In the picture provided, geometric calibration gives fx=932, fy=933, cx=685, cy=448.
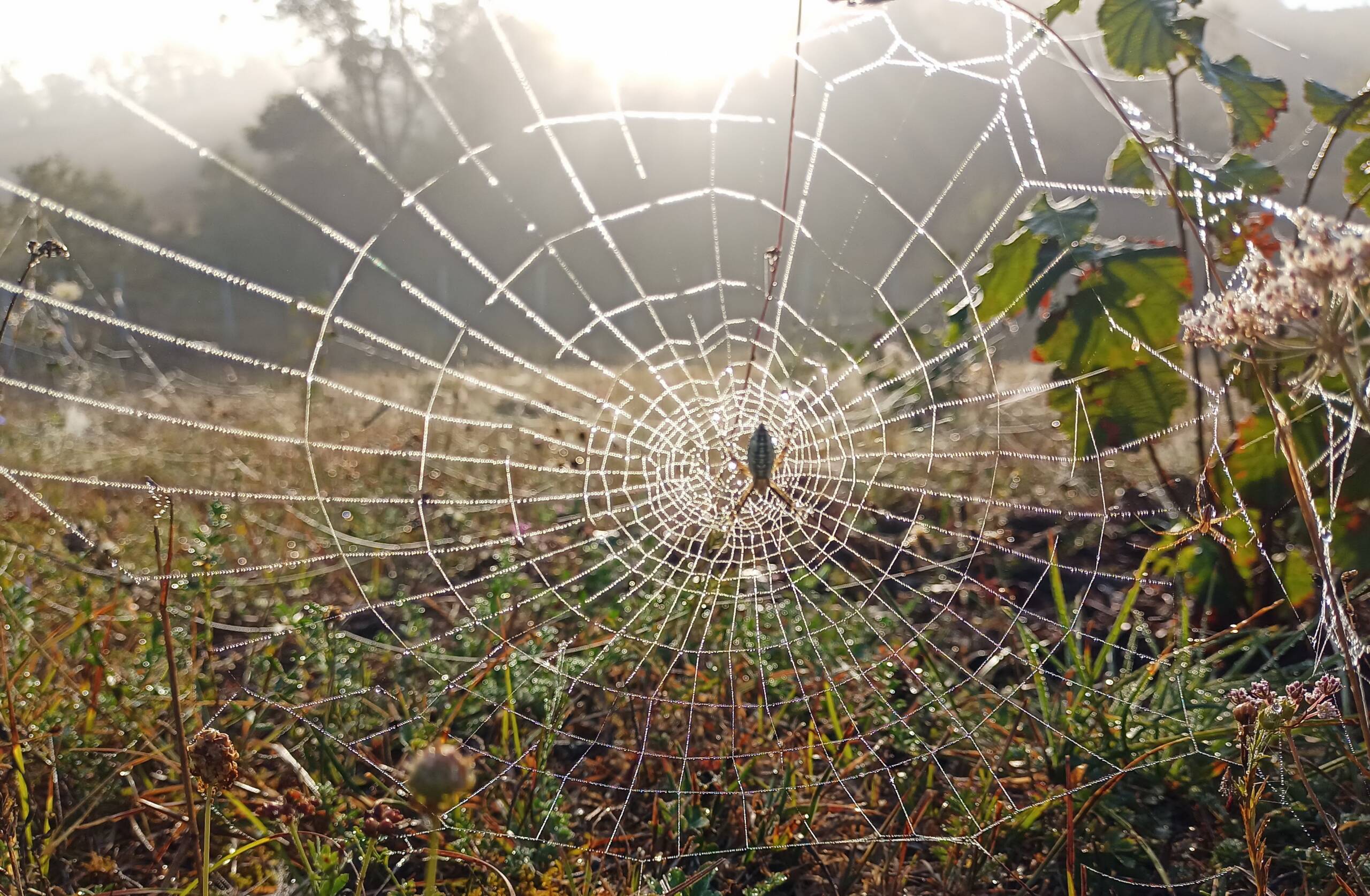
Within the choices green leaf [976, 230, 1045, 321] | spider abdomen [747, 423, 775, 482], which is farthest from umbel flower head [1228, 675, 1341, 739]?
spider abdomen [747, 423, 775, 482]

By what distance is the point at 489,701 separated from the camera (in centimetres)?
156

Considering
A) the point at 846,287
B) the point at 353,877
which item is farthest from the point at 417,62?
the point at 846,287

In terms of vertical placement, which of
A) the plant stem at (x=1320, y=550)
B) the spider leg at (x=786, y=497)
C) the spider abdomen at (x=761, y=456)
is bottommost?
the spider leg at (x=786, y=497)

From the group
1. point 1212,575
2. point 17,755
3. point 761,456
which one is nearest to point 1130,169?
point 1212,575

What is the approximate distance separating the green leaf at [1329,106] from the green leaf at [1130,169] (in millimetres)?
325

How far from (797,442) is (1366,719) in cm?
207

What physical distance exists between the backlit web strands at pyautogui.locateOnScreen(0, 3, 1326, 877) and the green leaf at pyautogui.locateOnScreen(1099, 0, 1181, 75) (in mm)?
189

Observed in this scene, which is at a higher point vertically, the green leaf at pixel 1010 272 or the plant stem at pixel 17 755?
the green leaf at pixel 1010 272

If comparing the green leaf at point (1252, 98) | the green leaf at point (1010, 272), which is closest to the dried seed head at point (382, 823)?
the green leaf at point (1010, 272)

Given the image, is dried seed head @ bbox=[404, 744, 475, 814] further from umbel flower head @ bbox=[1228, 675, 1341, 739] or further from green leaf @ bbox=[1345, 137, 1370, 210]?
green leaf @ bbox=[1345, 137, 1370, 210]

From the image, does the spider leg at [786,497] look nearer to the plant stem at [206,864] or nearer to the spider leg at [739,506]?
the spider leg at [739,506]

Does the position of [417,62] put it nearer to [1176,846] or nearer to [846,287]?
[1176,846]

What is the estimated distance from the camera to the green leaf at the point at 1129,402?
1.96 meters

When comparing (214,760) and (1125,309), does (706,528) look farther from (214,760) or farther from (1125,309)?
(214,760)
